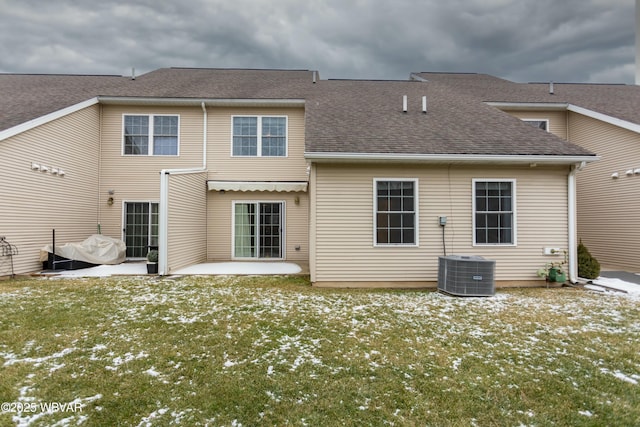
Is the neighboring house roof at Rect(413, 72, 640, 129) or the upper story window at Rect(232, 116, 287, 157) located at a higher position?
the neighboring house roof at Rect(413, 72, 640, 129)

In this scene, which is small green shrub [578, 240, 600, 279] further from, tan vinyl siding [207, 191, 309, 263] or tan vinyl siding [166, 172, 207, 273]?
tan vinyl siding [166, 172, 207, 273]

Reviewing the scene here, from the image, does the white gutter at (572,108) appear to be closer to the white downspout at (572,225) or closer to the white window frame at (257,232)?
the white downspout at (572,225)

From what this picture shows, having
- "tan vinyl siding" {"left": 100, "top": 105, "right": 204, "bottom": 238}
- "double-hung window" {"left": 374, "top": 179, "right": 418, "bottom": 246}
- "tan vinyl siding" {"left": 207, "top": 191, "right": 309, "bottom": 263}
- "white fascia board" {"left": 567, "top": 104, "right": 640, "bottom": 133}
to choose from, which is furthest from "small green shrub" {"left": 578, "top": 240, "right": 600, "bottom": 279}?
"tan vinyl siding" {"left": 100, "top": 105, "right": 204, "bottom": 238}

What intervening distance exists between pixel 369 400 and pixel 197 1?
19268mm

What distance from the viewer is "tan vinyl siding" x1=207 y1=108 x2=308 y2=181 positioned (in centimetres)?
1298

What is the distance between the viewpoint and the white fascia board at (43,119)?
9013 mm

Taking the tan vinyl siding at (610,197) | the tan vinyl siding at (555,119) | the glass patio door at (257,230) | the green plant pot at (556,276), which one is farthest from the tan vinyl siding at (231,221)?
the tan vinyl siding at (610,197)

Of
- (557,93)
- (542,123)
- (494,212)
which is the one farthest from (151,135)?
(557,93)

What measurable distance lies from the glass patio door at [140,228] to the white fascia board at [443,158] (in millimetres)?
8213

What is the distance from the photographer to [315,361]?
4152 mm

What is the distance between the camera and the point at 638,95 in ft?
46.6

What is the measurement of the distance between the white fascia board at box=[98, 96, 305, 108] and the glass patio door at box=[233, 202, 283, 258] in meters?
4.16

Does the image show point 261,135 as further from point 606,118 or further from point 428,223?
point 606,118

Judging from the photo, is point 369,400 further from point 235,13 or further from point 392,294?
point 235,13
